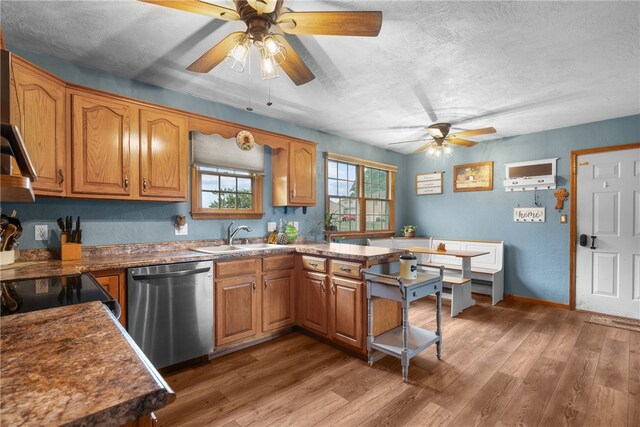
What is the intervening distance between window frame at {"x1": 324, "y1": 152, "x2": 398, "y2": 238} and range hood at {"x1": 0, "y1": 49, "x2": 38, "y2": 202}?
11.3 ft

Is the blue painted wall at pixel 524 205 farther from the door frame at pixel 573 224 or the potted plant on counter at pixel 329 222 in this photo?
the potted plant on counter at pixel 329 222

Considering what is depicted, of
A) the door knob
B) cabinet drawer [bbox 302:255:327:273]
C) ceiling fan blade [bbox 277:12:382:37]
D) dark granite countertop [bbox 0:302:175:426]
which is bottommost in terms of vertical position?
cabinet drawer [bbox 302:255:327:273]

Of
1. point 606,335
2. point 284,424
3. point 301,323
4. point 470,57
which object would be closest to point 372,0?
point 470,57

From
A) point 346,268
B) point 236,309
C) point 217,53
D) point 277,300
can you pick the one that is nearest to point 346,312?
point 346,268

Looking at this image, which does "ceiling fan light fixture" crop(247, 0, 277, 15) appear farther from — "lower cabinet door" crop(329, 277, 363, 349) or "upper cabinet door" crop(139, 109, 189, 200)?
"lower cabinet door" crop(329, 277, 363, 349)

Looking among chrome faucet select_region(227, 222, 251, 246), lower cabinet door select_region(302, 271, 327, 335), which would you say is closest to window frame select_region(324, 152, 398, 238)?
lower cabinet door select_region(302, 271, 327, 335)

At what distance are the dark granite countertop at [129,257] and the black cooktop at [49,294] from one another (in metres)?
0.25

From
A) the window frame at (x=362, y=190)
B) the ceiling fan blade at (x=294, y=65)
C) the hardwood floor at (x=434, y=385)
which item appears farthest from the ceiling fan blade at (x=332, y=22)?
the window frame at (x=362, y=190)

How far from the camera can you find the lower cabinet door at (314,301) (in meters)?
2.97

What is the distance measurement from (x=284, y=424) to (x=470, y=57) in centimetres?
293

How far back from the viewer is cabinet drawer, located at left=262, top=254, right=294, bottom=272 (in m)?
2.99

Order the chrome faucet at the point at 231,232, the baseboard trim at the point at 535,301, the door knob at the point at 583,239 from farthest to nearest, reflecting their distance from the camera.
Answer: the baseboard trim at the point at 535,301 < the door knob at the point at 583,239 < the chrome faucet at the point at 231,232

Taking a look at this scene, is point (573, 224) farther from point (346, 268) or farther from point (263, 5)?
point (263, 5)

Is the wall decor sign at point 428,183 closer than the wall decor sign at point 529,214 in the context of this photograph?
No
